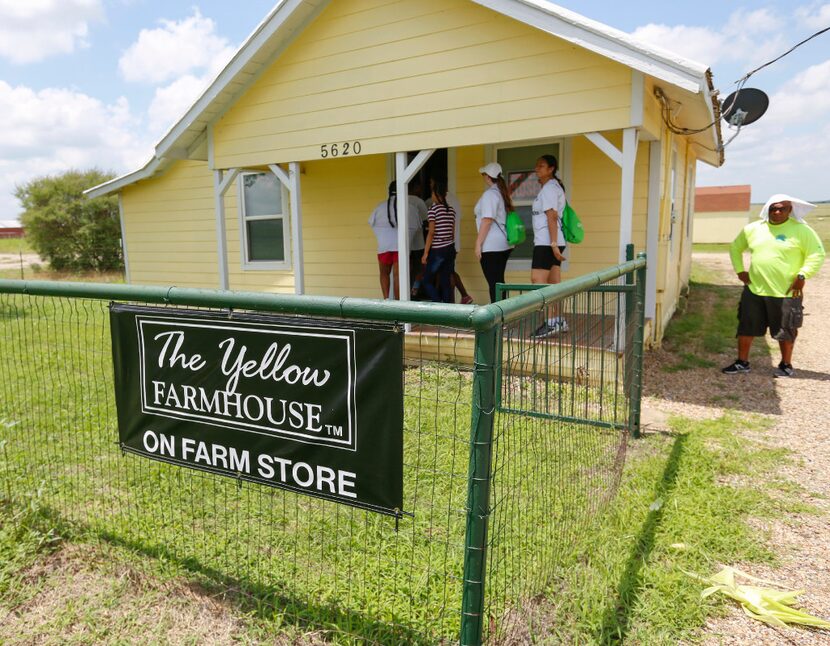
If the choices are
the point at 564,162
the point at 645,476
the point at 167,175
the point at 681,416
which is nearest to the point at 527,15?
the point at 564,162

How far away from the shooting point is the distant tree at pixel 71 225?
72.6 feet

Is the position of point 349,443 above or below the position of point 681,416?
above

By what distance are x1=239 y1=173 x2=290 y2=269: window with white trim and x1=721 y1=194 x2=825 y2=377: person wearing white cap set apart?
274 inches

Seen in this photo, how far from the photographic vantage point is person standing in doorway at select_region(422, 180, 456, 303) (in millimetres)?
7070

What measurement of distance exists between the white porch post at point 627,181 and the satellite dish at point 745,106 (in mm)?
3501

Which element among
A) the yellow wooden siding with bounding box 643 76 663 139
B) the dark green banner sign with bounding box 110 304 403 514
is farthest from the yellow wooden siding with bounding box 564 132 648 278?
the dark green banner sign with bounding box 110 304 403 514

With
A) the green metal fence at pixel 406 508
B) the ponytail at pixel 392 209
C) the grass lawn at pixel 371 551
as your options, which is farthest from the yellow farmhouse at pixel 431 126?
the grass lawn at pixel 371 551

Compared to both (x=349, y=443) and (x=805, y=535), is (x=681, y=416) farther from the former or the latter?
(x=349, y=443)

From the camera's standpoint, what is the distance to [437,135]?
666 cm

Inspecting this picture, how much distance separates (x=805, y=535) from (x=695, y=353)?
14.8 ft

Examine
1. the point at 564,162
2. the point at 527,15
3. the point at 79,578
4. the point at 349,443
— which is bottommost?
the point at 79,578

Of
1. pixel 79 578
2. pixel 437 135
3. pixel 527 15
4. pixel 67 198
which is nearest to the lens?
pixel 79 578

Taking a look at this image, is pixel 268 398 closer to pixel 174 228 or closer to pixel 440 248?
pixel 440 248

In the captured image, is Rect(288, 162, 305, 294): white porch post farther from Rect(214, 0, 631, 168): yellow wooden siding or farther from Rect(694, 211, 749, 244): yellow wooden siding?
Rect(694, 211, 749, 244): yellow wooden siding
